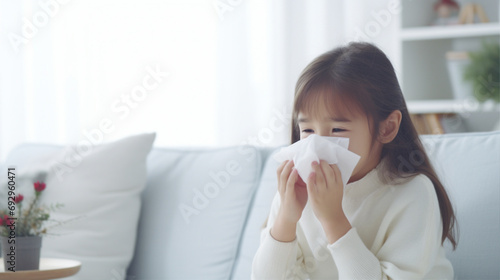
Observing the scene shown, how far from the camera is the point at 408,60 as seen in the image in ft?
8.99

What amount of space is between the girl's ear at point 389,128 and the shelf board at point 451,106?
1420 millimetres

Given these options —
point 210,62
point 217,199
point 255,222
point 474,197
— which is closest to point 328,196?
point 474,197

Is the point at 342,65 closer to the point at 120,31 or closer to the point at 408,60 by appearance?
the point at 408,60

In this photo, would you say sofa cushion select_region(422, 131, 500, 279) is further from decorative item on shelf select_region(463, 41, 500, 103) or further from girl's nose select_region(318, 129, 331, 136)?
decorative item on shelf select_region(463, 41, 500, 103)

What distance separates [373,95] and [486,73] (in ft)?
4.86

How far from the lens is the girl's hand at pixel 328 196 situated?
1132mm

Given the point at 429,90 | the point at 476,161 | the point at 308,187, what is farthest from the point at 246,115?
the point at 308,187

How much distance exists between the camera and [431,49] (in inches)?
112

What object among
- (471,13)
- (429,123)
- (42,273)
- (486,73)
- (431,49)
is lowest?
(42,273)

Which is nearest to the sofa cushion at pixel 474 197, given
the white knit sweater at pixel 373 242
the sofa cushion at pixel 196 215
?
the white knit sweater at pixel 373 242

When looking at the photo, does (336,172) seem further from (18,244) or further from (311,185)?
(18,244)

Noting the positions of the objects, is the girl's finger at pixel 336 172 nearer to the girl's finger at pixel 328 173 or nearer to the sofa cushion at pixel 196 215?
the girl's finger at pixel 328 173

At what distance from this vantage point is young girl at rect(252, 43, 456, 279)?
1135 millimetres

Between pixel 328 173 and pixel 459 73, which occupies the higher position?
pixel 459 73
